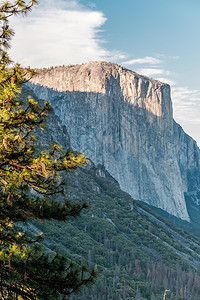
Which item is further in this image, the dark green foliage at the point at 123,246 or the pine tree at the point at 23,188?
the dark green foliage at the point at 123,246

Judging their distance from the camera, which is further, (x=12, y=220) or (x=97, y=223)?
(x=97, y=223)

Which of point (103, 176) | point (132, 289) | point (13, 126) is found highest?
point (103, 176)

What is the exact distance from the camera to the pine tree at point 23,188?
445 inches

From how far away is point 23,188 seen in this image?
12.5 m

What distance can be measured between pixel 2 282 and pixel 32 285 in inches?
34.5

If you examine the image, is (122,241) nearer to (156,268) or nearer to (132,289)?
(156,268)

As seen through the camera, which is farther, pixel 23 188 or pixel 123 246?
pixel 123 246

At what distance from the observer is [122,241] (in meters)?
114

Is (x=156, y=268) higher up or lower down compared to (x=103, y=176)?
lower down

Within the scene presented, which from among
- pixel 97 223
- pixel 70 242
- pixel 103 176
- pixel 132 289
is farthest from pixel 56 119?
pixel 132 289

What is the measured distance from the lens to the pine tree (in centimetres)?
1131

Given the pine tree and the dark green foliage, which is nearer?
the pine tree

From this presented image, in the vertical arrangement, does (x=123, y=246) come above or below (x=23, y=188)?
above

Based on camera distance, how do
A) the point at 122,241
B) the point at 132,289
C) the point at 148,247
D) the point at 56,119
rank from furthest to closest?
the point at 56,119
the point at 148,247
the point at 122,241
the point at 132,289
